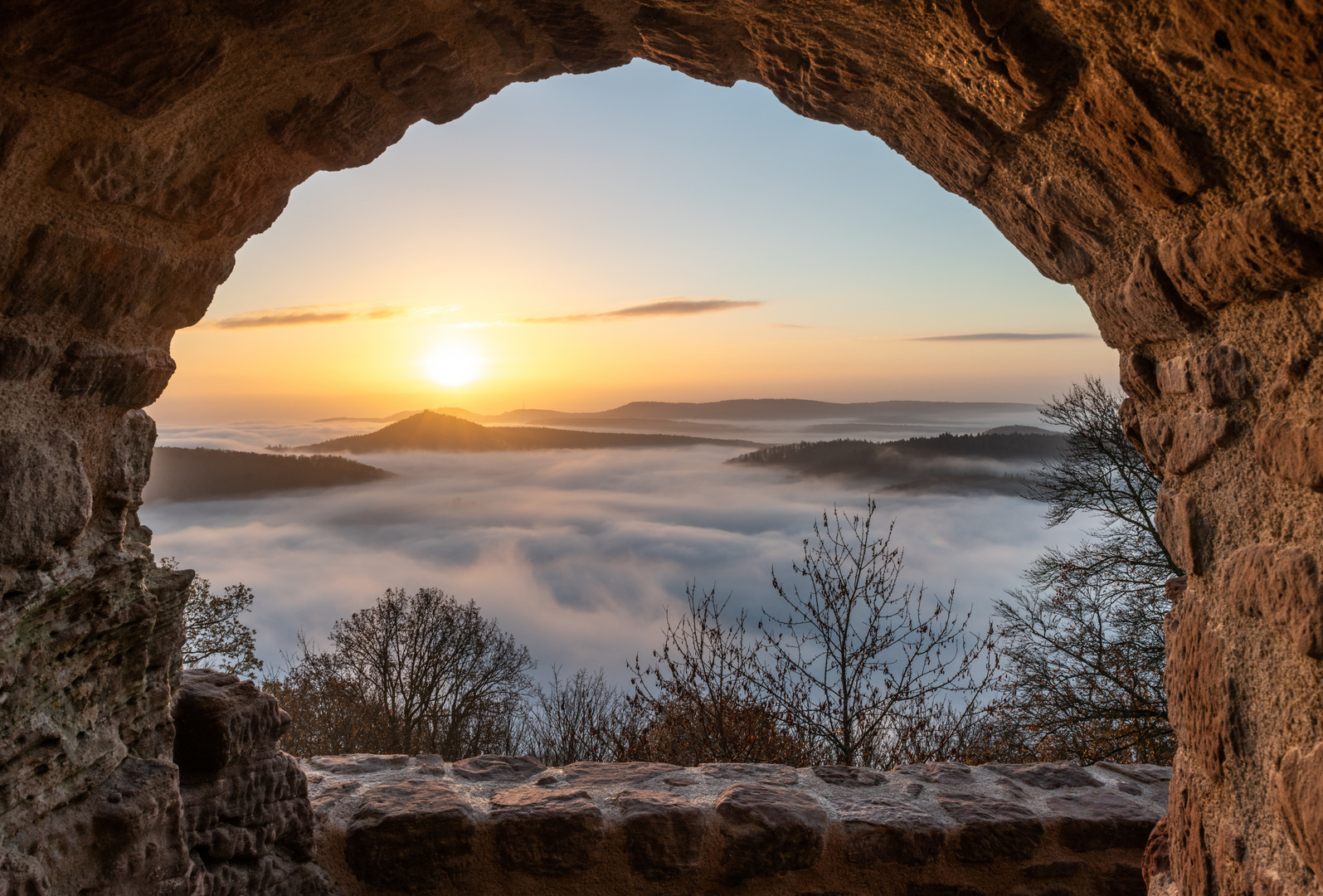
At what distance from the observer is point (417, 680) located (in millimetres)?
17297

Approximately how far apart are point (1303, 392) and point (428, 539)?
27928mm

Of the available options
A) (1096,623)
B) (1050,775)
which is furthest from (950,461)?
(1050,775)

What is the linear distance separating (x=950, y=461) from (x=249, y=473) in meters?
15.5

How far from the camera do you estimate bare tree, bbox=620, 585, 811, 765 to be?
8.64 m

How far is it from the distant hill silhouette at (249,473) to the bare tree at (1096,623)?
13472 mm

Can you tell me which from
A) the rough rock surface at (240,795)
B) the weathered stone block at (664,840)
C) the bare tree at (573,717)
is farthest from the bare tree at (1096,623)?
the rough rock surface at (240,795)

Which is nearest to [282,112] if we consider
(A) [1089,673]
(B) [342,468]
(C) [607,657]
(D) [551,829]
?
(D) [551,829]

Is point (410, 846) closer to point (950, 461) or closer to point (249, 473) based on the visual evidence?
point (950, 461)

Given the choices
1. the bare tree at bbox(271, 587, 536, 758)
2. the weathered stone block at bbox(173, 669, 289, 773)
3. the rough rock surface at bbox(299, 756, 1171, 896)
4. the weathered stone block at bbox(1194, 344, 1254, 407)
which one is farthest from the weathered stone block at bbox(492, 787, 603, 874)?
the bare tree at bbox(271, 587, 536, 758)

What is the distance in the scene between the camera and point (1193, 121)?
115 cm

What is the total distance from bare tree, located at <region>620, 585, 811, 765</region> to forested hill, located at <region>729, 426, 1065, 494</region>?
131 inches

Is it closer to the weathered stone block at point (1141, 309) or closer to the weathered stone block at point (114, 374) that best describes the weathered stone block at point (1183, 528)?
the weathered stone block at point (1141, 309)

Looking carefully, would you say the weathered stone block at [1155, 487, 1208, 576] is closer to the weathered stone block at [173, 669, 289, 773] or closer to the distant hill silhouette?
the weathered stone block at [173, 669, 289, 773]

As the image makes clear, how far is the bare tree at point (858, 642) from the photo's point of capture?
25.8ft
